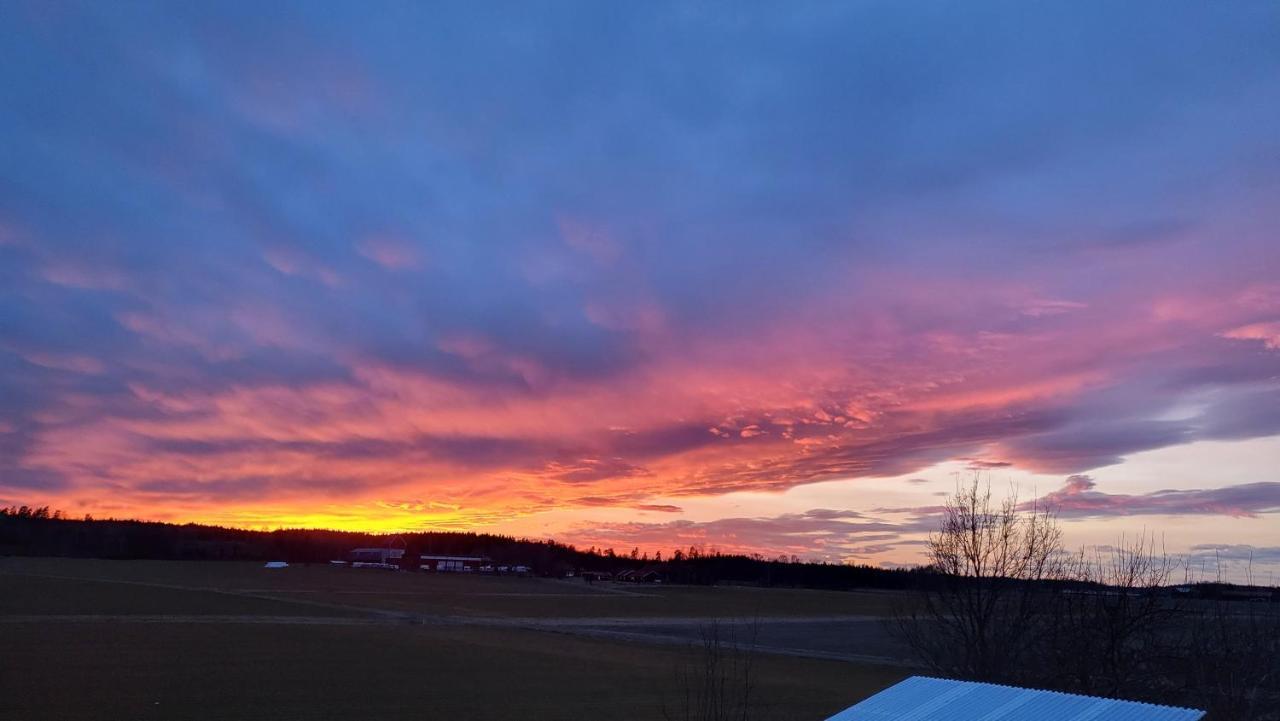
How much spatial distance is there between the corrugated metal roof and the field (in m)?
2.99

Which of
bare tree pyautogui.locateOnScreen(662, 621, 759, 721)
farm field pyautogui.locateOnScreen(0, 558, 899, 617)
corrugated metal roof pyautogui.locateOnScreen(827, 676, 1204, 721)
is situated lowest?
farm field pyautogui.locateOnScreen(0, 558, 899, 617)

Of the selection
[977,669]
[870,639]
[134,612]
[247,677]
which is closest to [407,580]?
[134,612]

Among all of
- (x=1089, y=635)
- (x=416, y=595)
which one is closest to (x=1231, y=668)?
(x=1089, y=635)

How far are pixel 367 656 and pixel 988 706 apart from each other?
40092mm

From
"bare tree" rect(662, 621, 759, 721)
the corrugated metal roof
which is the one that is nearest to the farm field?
"bare tree" rect(662, 621, 759, 721)

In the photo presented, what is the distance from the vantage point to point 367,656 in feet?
147

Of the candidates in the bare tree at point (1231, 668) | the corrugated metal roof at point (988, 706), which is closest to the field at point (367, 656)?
the corrugated metal roof at point (988, 706)

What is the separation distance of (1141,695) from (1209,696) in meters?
2.92

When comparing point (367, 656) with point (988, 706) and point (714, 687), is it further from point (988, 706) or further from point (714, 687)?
point (988, 706)

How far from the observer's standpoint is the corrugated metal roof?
9.27 meters

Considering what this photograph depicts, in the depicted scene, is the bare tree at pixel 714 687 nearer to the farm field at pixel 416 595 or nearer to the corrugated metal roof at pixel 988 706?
the corrugated metal roof at pixel 988 706

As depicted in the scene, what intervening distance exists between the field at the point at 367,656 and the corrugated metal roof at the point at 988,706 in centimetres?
299

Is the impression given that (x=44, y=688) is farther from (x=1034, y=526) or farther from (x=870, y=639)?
(x=870, y=639)

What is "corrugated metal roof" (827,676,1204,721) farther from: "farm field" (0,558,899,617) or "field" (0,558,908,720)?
"farm field" (0,558,899,617)
